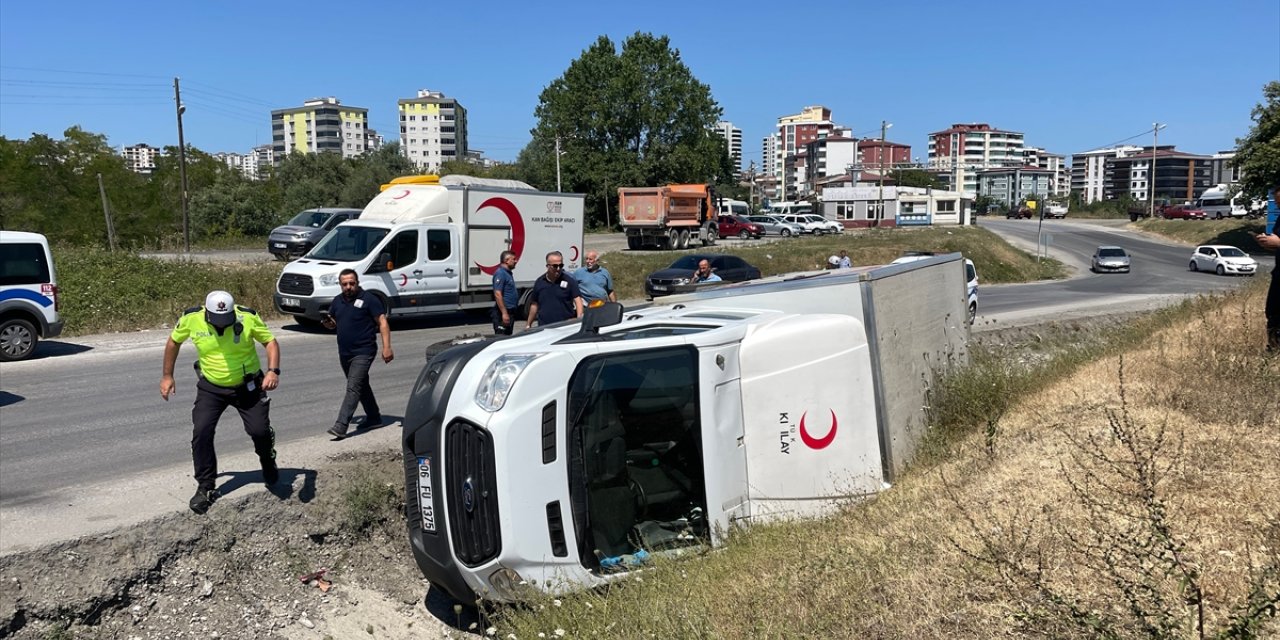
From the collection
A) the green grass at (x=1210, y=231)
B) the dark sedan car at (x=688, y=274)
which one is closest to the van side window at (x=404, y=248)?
the dark sedan car at (x=688, y=274)

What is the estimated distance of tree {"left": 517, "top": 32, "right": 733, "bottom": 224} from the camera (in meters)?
79.9

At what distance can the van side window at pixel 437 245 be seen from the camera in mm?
18250

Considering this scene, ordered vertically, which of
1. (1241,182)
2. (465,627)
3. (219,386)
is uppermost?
(1241,182)

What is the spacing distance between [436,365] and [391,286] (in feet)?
42.5

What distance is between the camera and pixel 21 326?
13.9 m

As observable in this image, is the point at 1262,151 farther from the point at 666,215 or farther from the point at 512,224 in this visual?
the point at 512,224

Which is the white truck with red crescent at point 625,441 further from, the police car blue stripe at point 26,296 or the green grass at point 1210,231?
the green grass at point 1210,231

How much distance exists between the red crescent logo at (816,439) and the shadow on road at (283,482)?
418cm

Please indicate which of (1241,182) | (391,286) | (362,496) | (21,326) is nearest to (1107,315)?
(391,286)

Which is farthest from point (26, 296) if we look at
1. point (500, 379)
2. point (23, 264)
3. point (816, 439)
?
point (816, 439)

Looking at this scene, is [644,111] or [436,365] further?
[644,111]

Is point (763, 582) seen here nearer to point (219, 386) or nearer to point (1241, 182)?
point (219, 386)

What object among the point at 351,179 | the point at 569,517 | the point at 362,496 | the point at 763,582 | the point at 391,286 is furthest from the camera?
the point at 351,179

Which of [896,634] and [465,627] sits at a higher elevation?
[896,634]
